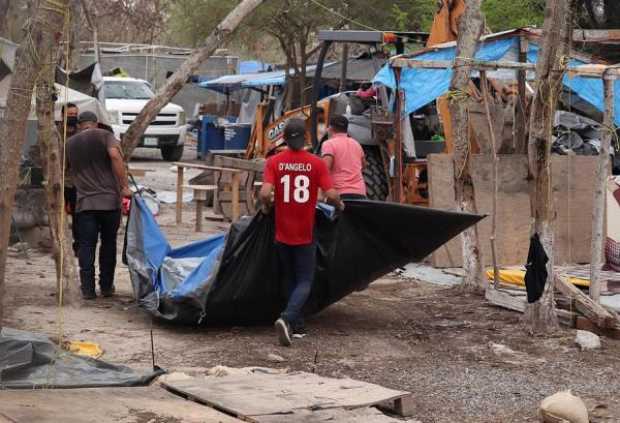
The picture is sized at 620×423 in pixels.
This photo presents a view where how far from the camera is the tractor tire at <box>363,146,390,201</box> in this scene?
1449cm

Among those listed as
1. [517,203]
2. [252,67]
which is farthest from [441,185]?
[252,67]

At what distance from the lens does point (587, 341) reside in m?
8.98

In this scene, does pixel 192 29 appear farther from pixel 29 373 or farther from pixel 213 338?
pixel 29 373

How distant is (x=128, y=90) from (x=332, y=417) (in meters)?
23.0

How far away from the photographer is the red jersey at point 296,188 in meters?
9.03

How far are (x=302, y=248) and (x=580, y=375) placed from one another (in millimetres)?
2358

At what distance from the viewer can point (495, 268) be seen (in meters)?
10.8

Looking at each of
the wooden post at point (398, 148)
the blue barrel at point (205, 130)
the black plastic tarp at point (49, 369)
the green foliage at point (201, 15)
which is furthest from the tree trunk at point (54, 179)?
the green foliage at point (201, 15)

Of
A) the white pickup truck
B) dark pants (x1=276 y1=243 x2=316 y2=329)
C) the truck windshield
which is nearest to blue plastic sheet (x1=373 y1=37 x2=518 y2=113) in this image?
dark pants (x1=276 y1=243 x2=316 y2=329)

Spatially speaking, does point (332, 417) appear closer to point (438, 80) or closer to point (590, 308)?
point (590, 308)

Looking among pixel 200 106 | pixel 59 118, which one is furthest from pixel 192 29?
pixel 59 118

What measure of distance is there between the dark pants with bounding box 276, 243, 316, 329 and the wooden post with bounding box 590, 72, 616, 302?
251 centimetres

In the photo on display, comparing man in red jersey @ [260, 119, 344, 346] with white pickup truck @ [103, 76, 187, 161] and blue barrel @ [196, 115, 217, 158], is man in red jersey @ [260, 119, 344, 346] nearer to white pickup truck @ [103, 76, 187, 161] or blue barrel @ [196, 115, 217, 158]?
white pickup truck @ [103, 76, 187, 161]

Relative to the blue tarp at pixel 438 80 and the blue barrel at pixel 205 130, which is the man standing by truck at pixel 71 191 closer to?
the blue tarp at pixel 438 80
